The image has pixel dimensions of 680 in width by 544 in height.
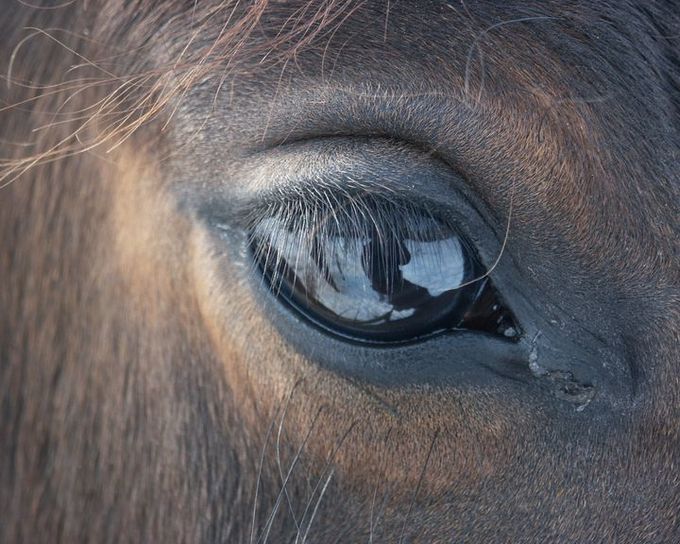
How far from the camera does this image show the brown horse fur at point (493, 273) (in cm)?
124

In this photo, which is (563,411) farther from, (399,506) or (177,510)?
(177,510)

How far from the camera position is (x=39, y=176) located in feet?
5.47

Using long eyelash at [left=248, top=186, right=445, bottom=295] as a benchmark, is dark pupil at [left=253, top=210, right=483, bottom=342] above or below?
below

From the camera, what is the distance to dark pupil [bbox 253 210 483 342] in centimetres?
127

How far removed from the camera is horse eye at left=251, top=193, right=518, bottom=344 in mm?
1267

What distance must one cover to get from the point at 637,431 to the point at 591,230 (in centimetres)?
31

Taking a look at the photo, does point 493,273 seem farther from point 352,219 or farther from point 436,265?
point 352,219

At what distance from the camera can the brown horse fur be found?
4.06 ft

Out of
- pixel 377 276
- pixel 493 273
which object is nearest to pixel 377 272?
pixel 377 276

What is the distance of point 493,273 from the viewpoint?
51.3 inches

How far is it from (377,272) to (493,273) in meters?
0.18

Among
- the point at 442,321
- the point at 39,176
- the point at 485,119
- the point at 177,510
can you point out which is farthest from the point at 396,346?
the point at 39,176

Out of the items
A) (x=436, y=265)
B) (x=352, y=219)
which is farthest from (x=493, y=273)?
(x=352, y=219)

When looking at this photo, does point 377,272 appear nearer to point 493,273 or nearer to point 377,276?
point 377,276
